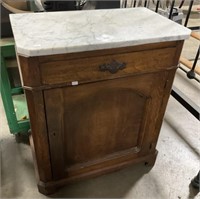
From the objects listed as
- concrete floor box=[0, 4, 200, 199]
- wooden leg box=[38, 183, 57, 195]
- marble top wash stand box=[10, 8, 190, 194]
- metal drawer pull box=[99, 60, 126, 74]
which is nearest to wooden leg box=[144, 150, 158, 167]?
concrete floor box=[0, 4, 200, 199]

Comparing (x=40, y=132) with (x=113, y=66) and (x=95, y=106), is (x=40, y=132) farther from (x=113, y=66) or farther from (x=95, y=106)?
(x=113, y=66)

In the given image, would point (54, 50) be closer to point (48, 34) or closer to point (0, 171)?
point (48, 34)

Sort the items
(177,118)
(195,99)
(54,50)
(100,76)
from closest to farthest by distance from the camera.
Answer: (54,50) → (100,76) → (177,118) → (195,99)

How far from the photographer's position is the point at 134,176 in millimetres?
1274

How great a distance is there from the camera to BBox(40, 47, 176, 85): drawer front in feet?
2.49

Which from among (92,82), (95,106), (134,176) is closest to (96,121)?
(95,106)

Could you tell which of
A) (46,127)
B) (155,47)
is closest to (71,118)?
(46,127)

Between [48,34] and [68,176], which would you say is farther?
[68,176]

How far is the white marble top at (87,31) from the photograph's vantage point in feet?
2.35

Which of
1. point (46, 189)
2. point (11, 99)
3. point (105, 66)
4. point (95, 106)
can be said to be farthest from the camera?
point (11, 99)

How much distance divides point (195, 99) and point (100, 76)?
130cm

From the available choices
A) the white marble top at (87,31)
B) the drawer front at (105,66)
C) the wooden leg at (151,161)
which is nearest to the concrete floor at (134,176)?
the wooden leg at (151,161)

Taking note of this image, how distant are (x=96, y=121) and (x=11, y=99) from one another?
53 centimetres

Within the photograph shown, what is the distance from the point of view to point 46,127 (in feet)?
2.94
